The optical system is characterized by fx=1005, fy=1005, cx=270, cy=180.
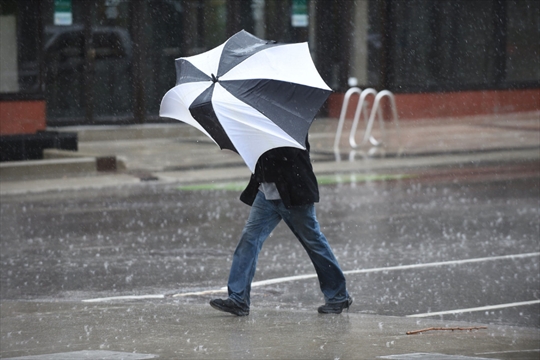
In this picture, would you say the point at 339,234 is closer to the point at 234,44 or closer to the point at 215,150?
the point at 234,44

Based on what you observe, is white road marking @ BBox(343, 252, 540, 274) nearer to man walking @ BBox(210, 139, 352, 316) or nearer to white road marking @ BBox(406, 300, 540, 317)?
white road marking @ BBox(406, 300, 540, 317)

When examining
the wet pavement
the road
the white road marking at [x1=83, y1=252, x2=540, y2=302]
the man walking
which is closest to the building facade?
the wet pavement

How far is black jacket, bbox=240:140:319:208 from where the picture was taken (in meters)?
7.36

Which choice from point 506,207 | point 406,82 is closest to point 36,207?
point 506,207

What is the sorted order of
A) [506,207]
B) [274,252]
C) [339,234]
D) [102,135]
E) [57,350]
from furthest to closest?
[102,135] < [506,207] < [339,234] < [274,252] < [57,350]

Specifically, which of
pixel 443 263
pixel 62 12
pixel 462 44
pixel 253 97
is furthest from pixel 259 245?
pixel 462 44

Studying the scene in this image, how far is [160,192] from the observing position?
15.5m

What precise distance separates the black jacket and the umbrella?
1.12 feet

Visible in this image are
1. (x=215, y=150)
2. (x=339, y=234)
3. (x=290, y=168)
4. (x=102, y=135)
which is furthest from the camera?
(x=102, y=135)

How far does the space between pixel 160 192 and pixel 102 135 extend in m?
7.88

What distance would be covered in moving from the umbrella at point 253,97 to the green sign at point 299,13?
18993mm

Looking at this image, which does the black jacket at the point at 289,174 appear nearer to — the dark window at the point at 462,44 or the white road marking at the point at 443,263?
the white road marking at the point at 443,263

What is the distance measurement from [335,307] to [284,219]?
0.80m

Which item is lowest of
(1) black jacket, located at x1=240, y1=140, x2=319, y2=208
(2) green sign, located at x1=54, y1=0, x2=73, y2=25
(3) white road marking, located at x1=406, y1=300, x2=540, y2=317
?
(3) white road marking, located at x1=406, y1=300, x2=540, y2=317
